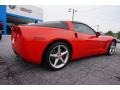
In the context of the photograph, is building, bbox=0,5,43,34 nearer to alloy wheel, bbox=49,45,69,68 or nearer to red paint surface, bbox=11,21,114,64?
red paint surface, bbox=11,21,114,64

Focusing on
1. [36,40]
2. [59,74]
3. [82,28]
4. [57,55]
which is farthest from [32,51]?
[82,28]

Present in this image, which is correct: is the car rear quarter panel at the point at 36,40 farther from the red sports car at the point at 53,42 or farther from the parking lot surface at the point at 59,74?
the parking lot surface at the point at 59,74

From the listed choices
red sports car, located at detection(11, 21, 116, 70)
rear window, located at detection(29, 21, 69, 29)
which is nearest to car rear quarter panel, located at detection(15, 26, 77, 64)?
red sports car, located at detection(11, 21, 116, 70)

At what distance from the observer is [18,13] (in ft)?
78.5

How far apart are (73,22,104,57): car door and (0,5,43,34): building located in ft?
61.0

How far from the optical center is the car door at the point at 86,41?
389cm

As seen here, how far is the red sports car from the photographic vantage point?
119 inches

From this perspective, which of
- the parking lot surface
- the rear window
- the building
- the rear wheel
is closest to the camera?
the parking lot surface

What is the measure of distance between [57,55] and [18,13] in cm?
2214

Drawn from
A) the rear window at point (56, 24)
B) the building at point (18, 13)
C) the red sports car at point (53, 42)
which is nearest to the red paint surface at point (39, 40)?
the red sports car at point (53, 42)

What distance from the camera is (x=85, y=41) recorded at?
400cm

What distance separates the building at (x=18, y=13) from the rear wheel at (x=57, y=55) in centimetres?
1921

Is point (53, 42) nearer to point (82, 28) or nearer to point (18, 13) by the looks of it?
point (82, 28)

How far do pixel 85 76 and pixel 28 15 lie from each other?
957 inches
